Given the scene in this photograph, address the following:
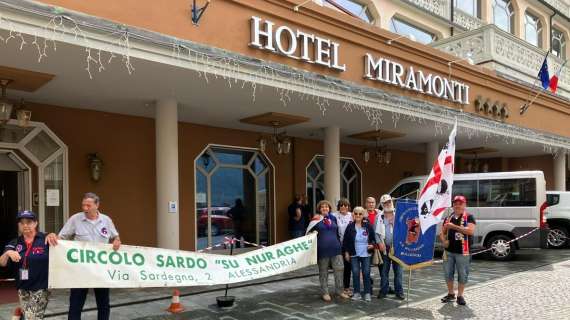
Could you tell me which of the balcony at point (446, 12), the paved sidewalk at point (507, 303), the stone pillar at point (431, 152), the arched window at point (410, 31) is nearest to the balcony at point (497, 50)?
the arched window at point (410, 31)

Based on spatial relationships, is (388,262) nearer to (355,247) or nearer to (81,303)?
(355,247)

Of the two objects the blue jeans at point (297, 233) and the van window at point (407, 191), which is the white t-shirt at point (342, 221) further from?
the van window at point (407, 191)

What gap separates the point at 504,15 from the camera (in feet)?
71.8

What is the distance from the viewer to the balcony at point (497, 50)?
44.8ft

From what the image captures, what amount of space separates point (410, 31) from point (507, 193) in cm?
830

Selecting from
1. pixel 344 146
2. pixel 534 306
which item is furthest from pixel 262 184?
pixel 534 306

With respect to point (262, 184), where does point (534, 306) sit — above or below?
below

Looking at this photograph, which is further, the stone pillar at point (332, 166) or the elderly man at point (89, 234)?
the stone pillar at point (332, 166)

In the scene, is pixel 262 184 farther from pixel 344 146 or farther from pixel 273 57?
pixel 273 57

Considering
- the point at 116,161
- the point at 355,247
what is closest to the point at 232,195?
the point at 116,161

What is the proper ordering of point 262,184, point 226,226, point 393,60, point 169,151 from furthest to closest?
1. point 262,184
2. point 226,226
3. point 393,60
4. point 169,151

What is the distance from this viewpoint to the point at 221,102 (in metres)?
9.23

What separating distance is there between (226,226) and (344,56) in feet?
18.4

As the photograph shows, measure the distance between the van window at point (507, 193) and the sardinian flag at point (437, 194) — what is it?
593 cm
